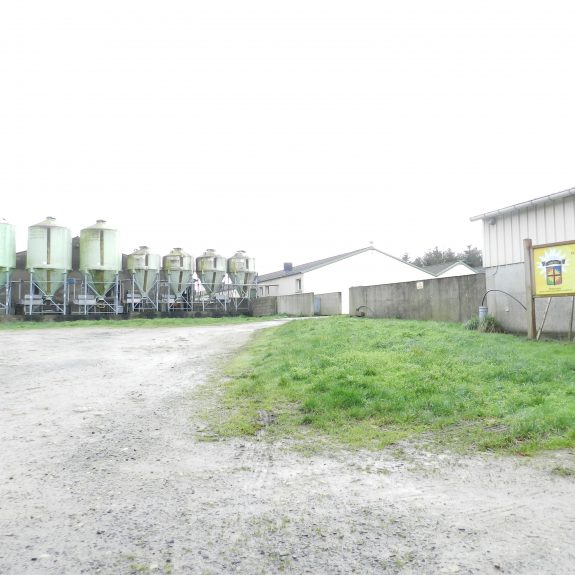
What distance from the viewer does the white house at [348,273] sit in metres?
33.9

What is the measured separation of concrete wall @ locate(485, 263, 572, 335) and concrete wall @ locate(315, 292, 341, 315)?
14457mm

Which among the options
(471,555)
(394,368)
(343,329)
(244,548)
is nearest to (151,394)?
(394,368)

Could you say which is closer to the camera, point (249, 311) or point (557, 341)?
point (557, 341)

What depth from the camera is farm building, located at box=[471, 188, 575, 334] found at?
931 centimetres

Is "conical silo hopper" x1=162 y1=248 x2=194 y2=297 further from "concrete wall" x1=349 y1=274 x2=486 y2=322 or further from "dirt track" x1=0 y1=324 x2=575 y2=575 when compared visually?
"dirt track" x1=0 y1=324 x2=575 y2=575

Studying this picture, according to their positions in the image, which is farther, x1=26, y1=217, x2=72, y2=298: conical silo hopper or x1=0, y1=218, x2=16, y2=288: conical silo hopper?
x1=26, y1=217, x2=72, y2=298: conical silo hopper

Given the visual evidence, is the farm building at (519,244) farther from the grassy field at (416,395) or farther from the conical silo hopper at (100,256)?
the conical silo hopper at (100,256)

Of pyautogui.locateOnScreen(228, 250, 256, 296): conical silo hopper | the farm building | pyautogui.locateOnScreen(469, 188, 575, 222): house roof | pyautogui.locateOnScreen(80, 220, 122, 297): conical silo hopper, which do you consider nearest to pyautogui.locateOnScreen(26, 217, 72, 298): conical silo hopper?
pyautogui.locateOnScreen(80, 220, 122, 297): conical silo hopper

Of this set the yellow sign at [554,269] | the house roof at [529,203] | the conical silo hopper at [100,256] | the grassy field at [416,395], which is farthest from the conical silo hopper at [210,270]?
the yellow sign at [554,269]

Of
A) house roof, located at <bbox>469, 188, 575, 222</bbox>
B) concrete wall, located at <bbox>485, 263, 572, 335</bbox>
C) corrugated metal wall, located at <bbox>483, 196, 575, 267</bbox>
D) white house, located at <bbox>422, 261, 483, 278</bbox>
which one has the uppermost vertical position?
white house, located at <bbox>422, 261, 483, 278</bbox>

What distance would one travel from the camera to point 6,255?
25250 mm

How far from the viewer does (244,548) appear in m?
2.34

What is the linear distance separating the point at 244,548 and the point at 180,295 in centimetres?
2941

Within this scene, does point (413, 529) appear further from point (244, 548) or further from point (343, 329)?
point (343, 329)
